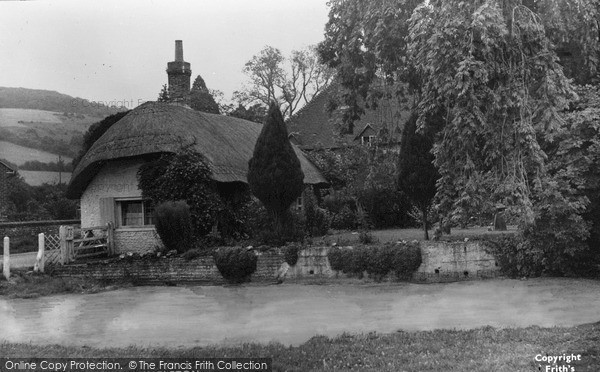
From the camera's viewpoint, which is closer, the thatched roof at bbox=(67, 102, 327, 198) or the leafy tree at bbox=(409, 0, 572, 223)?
the leafy tree at bbox=(409, 0, 572, 223)

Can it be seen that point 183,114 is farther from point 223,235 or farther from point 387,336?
point 387,336

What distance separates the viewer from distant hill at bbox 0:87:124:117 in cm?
1355

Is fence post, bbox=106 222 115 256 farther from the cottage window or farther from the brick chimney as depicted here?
the brick chimney

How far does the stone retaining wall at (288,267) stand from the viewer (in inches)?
535

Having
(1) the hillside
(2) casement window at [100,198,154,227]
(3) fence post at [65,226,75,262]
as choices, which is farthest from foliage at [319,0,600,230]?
(2) casement window at [100,198,154,227]

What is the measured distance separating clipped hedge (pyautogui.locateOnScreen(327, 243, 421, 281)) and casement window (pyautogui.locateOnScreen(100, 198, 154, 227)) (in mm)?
8566

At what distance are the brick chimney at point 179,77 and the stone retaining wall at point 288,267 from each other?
35.0ft

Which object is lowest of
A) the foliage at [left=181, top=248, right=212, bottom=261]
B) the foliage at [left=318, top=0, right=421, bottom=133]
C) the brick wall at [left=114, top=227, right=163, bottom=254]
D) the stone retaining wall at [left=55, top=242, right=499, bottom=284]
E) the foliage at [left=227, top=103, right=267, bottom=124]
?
the stone retaining wall at [left=55, top=242, right=499, bottom=284]

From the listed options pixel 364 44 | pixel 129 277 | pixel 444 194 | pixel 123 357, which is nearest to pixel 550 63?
pixel 444 194

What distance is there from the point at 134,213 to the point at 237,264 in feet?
24.7

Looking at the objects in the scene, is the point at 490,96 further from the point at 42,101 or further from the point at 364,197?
the point at 364,197

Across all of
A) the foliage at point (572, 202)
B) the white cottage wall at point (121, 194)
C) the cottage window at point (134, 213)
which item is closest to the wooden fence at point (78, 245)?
the white cottage wall at point (121, 194)

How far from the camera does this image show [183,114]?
2211 centimetres

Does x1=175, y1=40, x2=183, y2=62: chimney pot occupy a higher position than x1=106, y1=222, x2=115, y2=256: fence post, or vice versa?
x1=175, y1=40, x2=183, y2=62: chimney pot
